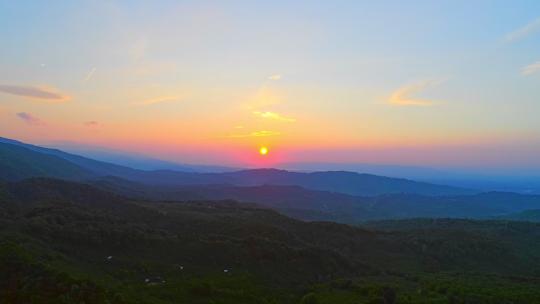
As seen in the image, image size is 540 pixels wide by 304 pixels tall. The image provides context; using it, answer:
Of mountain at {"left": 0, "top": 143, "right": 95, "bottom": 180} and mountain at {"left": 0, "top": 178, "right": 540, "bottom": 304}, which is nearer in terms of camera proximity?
mountain at {"left": 0, "top": 178, "right": 540, "bottom": 304}

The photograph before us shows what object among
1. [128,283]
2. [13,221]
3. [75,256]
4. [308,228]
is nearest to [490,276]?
[308,228]

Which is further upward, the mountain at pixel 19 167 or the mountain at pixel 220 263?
the mountain at pixel 19 167

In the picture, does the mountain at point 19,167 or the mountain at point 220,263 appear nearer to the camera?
the mountain at point 220,263

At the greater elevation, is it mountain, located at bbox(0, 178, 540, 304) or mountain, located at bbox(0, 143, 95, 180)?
mountain, located at bbox(0, 143, 95, 180)

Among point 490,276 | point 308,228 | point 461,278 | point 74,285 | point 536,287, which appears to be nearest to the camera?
point 74,285

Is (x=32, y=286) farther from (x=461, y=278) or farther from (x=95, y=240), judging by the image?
(x=461, y=278)

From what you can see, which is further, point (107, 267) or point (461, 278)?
point (461, 278)

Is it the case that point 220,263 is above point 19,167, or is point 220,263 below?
below

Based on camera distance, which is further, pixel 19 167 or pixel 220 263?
pixel 19 167
